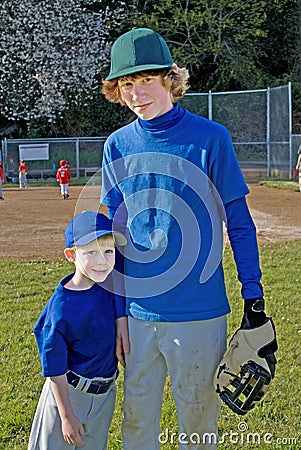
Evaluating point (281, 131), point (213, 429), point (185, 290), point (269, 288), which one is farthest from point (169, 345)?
point (281, 131)

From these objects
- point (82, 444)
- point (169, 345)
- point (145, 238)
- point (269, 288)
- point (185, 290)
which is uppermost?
point (145, 238)

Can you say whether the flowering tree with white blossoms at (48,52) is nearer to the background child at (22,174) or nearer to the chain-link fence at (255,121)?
the background child at (22,174)

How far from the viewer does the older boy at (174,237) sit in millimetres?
2588

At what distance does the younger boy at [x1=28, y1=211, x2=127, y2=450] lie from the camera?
2.60 metres

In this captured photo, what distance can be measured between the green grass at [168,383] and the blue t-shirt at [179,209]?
123cm

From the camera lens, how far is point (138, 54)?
2.58m

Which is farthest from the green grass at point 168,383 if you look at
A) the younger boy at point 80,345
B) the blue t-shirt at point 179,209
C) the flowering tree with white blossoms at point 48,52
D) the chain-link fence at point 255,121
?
the flowering tree with white blossoms at point 48,52

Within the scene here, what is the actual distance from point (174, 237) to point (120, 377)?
2.11m

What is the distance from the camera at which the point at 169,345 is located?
105 inches

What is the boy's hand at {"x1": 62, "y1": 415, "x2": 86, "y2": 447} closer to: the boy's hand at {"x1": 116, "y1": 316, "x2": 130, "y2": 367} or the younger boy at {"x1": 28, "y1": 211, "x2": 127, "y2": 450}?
the younger boy at {"x1": 28, "y1": 211, "x2": 127, "y2": 450}

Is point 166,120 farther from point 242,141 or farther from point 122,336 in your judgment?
point 242,141

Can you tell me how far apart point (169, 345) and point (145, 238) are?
1.45 ft

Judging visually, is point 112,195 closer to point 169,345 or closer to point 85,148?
point 169,345

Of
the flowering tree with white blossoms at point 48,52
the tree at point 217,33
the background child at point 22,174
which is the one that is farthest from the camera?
the tree at point 217,33
